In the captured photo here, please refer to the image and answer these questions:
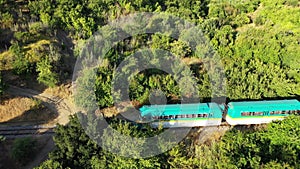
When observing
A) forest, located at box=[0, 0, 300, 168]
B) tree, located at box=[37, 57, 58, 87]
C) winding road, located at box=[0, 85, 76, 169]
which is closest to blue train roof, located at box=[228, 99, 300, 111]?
forest, located at box=[0, 0, 300, 168]

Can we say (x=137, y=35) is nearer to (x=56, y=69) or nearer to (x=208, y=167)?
(x=56, y=69)

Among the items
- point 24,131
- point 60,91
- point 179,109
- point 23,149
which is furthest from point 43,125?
point 179,109

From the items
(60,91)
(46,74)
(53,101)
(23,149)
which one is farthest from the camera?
(60,91)

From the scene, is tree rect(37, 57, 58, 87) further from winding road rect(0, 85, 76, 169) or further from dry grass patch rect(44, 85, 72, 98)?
winding road rect(0, 85, 76, 169)

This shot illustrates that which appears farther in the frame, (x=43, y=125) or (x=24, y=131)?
(x=43, y=125)

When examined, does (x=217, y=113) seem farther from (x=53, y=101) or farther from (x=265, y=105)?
(x=53, y=101)

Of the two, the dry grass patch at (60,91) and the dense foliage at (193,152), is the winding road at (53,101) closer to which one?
the dry grass patch at (60,91)

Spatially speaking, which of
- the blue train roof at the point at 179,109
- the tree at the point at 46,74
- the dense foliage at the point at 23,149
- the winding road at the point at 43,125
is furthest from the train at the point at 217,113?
the tree at the point at 46,74
